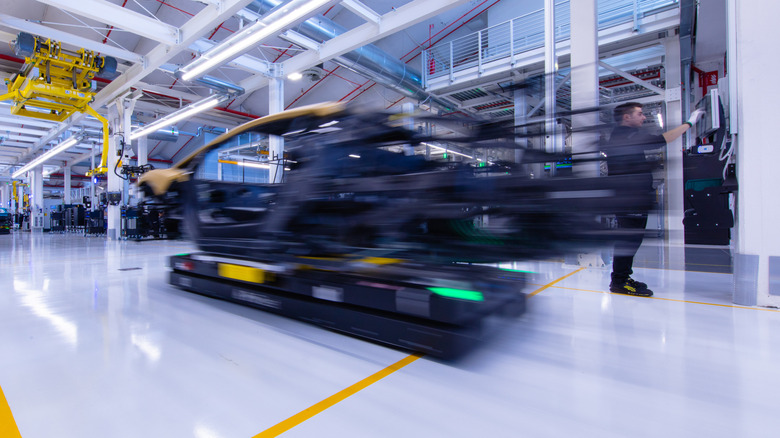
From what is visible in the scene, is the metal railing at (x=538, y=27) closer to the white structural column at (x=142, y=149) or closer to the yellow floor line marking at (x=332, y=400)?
the yellow floor line marking at (x=332, y=400)

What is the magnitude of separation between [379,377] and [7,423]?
3.88 feet

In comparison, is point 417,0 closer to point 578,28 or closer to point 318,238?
point 578,28

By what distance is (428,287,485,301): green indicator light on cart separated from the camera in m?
1.47

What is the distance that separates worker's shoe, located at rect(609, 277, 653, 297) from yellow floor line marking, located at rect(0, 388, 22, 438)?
11.1 ft

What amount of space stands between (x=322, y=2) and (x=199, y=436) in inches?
205

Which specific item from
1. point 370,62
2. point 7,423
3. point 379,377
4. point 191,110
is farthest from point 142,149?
point 379,377

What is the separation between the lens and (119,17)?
5.81m

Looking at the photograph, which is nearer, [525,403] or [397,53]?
[525,403]

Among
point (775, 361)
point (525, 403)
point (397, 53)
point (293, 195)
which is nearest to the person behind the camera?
point (525, 403)

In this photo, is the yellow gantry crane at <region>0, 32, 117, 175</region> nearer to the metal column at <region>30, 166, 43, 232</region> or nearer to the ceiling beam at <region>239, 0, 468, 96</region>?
the ceiling beam at <region>239, 0, 468, 96</region>

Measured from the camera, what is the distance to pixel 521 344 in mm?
1729

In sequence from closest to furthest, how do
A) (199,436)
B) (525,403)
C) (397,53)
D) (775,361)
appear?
(199,436), (525,403), (775,361), (397,53)

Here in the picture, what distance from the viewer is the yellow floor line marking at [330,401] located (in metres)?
1.04

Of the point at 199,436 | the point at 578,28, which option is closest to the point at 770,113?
the point at 578,28
